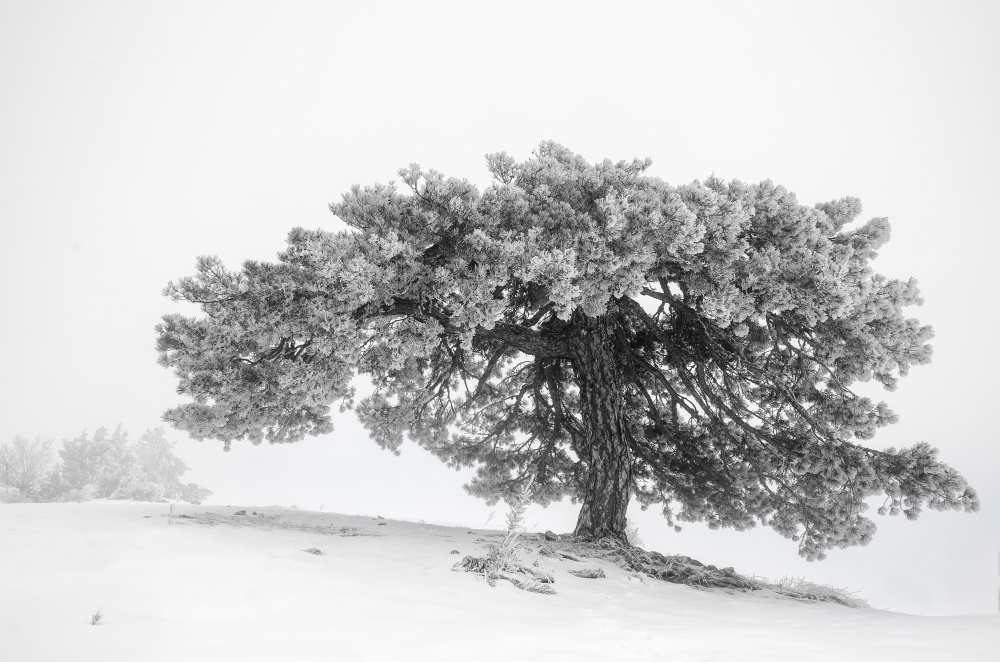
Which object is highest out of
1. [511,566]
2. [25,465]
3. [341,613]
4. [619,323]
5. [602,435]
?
[619,323]

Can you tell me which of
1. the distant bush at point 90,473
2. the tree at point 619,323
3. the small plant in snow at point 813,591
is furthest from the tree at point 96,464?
the small plant in snow at point 813,591

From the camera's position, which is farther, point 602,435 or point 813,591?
point 602,435

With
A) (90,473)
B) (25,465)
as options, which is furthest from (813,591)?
(25,465)

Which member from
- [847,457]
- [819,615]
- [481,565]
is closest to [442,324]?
[481,565]

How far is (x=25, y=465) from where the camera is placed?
25.9m

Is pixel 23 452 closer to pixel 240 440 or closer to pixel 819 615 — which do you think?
pixel 240 440

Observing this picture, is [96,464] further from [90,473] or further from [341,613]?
[341,613]

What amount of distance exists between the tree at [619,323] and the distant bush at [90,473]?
749 inches

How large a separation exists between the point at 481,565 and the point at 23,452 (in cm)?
3318

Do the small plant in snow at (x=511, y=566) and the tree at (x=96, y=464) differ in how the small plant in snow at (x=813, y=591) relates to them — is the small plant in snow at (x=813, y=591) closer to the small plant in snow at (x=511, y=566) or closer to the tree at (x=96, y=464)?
the small plant in snow at (x=511, y=566)

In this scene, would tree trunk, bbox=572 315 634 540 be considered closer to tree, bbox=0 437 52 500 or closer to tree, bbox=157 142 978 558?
tree, bbox=157 142 978 558

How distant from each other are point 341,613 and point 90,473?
29197 millimetres

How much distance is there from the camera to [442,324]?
8.77m

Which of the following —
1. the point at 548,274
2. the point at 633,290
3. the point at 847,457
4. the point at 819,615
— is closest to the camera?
the point at 819,615
